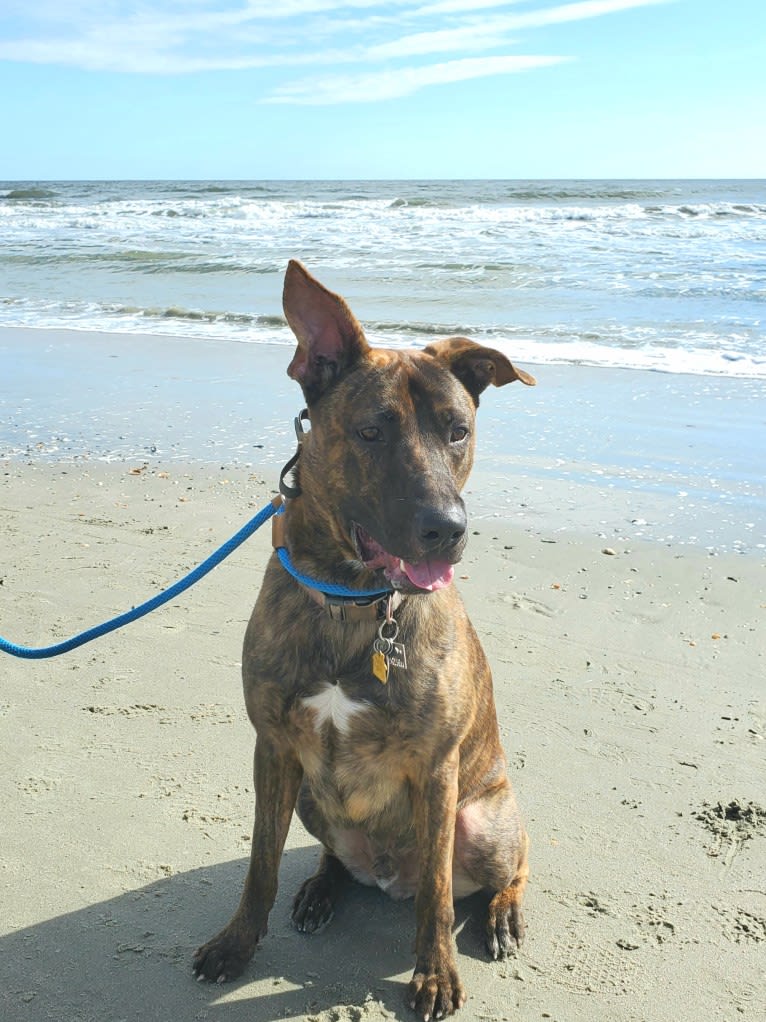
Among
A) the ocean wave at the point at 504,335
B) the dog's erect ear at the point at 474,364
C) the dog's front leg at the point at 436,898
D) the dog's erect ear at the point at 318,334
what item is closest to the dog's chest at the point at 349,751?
the dog's front leg at the point at 436,898

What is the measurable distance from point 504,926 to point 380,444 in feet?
4.72

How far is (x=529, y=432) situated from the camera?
787 cm

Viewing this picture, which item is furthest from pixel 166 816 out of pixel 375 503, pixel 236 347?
pixel 236 347

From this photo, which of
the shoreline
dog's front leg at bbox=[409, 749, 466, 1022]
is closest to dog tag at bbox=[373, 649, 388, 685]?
dog's front leg at bbox=[409, 749, 466, 1022]

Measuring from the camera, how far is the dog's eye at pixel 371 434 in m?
2.73

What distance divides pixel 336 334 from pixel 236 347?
8792 millimetres

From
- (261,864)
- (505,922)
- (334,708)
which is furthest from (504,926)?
(334,708)

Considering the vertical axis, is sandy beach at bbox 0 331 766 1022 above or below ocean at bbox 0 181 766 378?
below

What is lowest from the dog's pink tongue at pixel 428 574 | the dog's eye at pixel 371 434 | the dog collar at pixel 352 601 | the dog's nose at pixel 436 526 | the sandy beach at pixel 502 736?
the sandy beach at pixel 502 736

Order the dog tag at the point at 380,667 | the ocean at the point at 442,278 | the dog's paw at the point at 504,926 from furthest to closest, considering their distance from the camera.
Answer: the ocean at the point at 442,278 < the dog's paw at the point at 504,926 < the dog tag at the point at 380,667

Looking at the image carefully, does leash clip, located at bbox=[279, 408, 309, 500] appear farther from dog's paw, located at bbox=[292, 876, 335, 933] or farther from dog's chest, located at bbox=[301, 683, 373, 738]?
dog's paw, located at bbox=[292, 876, 335, 933]

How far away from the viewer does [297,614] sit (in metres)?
2.81

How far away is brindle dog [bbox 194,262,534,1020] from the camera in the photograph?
105 inches

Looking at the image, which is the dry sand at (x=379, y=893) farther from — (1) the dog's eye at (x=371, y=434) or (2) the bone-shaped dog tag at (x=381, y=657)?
(1) the dog's eye at (x=371, y=434)
